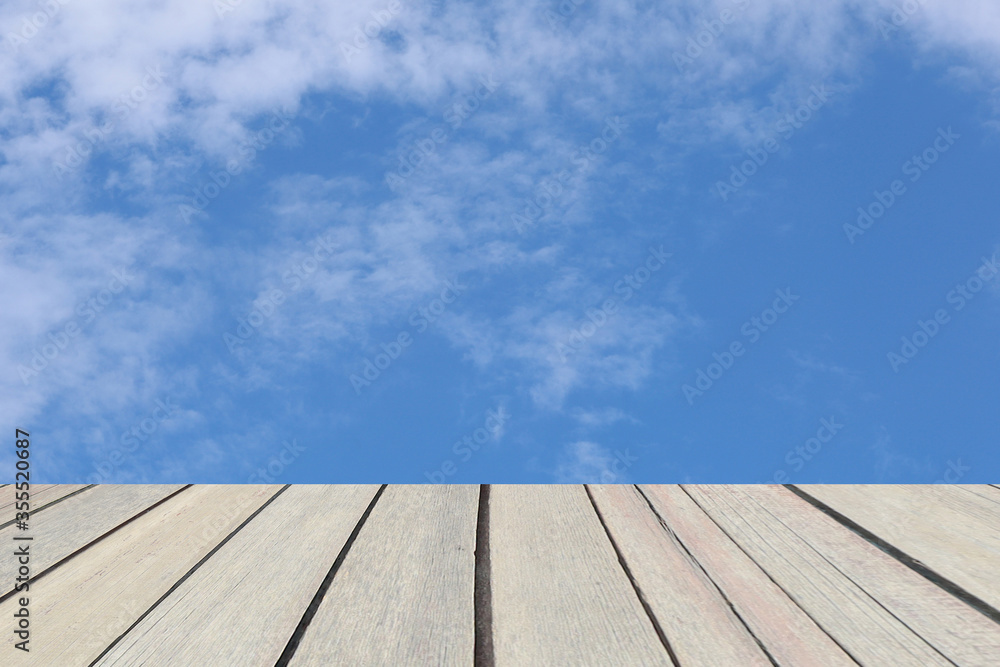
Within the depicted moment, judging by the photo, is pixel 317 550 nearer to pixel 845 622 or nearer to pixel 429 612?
pixel 429 612

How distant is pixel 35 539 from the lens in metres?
1.20

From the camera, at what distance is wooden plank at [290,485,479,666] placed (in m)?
0.77

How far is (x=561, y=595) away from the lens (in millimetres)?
896

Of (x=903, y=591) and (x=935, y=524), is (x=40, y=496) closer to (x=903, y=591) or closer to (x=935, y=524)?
(x=903, y=591)

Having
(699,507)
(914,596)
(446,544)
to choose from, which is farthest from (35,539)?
(914,596)

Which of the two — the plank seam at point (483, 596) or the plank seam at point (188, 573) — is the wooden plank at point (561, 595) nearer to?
the plank seam at point (483, 596)

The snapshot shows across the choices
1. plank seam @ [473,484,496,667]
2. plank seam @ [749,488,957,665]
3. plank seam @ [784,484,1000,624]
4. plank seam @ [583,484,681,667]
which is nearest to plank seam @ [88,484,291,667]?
plank seam @ [473,484,496,667]

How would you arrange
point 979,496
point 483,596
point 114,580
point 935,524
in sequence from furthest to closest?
1. point 979,496
2. point 935,524
3. point 114,580
4. point 483,596

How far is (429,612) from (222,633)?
0.81ft

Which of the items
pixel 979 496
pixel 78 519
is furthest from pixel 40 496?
pixel 979 496

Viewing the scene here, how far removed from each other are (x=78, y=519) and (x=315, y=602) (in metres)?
0.69

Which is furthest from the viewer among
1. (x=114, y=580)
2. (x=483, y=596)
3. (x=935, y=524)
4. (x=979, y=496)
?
(x=979, y=496)

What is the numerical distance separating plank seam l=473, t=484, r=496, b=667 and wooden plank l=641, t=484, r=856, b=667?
1.03ft

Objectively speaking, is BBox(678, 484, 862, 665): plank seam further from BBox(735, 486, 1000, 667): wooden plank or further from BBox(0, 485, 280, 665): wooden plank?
BBox(0, 485, 280, 665): wooden plank
